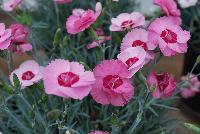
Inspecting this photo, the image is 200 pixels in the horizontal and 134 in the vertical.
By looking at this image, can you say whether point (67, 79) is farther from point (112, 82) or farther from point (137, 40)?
point (137, 40)

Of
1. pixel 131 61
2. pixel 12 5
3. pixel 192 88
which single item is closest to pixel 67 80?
pixel 131 61

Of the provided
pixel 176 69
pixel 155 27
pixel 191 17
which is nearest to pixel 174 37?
pixel 155 27

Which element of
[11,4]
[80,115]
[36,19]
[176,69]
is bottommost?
[176,69]

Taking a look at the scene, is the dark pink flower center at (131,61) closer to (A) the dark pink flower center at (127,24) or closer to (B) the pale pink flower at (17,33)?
(A) the dark pink flower center at (127,24)

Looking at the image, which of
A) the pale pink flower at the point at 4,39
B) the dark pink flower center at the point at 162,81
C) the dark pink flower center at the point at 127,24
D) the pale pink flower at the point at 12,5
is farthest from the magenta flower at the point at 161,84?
the pale pink flower at the point at 12,5

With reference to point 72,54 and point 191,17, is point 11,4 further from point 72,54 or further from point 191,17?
point 191,17
